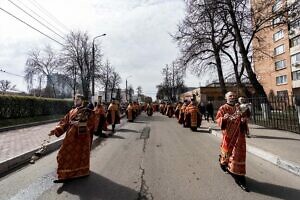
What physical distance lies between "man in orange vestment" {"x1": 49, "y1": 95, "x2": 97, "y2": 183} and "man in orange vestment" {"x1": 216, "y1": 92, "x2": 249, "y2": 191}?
2.74 meters

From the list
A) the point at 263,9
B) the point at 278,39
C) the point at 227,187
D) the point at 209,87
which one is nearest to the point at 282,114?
the point at 263,9

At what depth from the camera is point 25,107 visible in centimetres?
2477

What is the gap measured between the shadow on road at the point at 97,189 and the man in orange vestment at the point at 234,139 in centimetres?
195

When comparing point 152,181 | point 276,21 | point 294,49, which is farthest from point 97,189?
point 294,49

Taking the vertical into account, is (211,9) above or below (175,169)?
above

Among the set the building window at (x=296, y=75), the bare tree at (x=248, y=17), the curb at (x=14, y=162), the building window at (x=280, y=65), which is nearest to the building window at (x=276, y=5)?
the bare tree at (x=248, y=17)

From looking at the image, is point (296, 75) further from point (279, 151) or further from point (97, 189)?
point (97, 189)

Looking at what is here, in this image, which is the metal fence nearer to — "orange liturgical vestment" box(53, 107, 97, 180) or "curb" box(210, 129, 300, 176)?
"curb" box(210, 129, 300, 176)

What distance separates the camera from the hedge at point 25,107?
2153 cm

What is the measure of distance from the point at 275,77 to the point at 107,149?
200ft

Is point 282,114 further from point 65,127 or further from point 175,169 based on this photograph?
point 65,127

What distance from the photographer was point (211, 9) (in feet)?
73.7

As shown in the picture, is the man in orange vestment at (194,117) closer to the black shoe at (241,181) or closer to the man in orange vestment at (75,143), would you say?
the man in orange vestment at (75,143)

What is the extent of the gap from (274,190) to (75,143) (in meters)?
3.90
